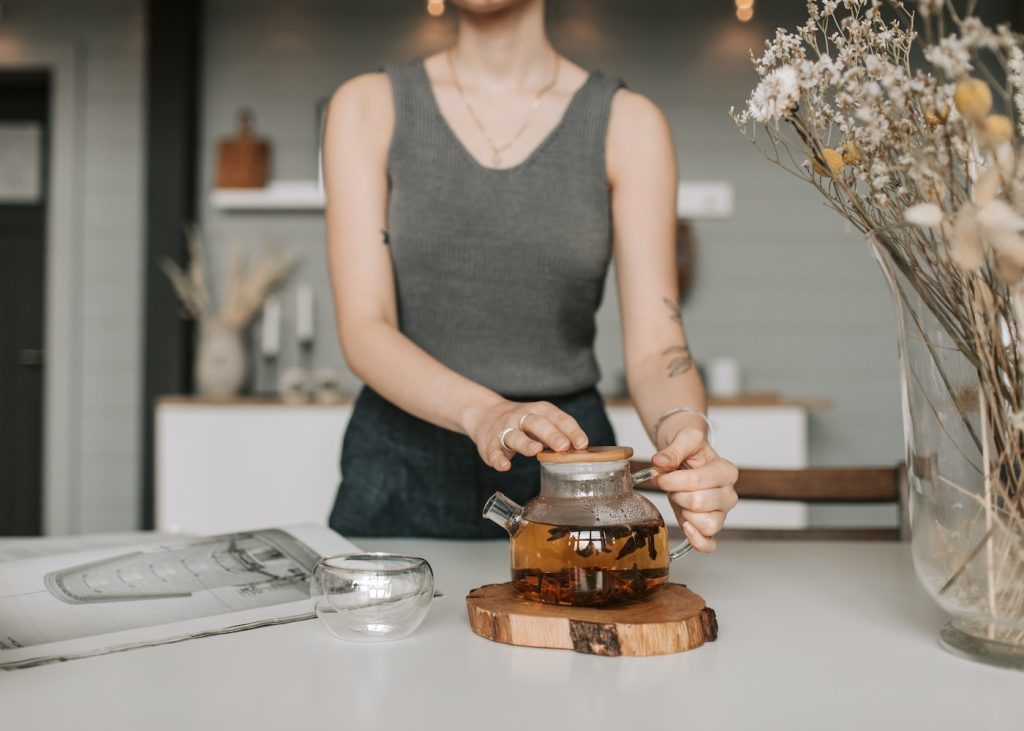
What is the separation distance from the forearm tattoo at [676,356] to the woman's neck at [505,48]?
399 millimetres

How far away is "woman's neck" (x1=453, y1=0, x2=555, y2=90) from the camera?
1344 mm

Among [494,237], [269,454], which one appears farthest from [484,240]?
[269,454]

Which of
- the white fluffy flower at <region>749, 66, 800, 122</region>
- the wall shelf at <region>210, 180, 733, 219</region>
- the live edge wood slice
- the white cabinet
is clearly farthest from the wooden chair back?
the wall shelf at <region>210, 180, 733, 219</region>

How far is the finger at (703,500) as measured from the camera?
0.78 meters

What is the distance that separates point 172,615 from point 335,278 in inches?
24.0

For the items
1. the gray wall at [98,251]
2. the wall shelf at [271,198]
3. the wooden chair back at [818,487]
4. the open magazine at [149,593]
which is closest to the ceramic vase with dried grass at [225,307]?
the wall shelf at [271,198]

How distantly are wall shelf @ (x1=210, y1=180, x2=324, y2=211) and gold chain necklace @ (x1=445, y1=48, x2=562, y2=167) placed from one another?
93.6 inches

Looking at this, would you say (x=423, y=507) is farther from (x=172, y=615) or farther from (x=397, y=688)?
(x=397, y=688)

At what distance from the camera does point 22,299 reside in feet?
13.4

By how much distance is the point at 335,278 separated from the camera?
50.5 inches

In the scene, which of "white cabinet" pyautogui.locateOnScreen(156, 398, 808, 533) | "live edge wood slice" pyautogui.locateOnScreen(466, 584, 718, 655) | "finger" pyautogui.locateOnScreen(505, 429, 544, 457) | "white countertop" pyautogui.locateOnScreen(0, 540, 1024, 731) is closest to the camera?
"white countertop" pyautogui.locateOnScreen(0, 540, 1024, 731)

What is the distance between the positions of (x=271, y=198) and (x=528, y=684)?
11.0 feet

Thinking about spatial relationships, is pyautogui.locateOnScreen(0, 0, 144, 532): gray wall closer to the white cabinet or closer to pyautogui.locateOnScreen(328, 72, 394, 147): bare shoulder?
the white cabinet

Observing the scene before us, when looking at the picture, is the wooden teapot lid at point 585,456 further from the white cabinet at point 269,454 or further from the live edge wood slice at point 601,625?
the white cabinet at point 269,454
